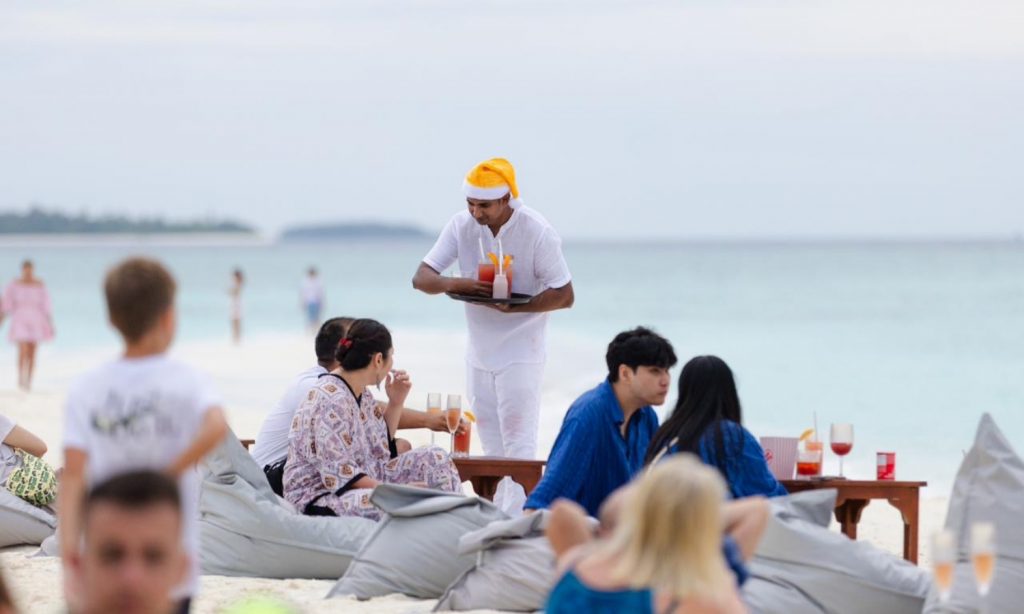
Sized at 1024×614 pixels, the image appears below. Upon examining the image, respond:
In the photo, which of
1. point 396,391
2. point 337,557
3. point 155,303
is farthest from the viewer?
point 396,391

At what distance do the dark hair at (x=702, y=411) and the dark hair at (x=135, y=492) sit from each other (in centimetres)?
253

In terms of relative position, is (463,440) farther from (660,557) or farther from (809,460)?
(660,557)

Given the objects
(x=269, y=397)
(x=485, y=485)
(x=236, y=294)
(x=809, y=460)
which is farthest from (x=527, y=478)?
(x=236, y=294)

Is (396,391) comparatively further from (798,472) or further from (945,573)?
(945,573)

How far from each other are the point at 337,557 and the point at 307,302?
22.6 metres

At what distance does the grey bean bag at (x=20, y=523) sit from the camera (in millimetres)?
6309

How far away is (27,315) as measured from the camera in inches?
626

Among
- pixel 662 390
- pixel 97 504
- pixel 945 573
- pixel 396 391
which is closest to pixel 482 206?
pixel 396 391

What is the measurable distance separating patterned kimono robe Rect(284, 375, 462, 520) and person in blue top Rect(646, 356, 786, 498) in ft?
4.35

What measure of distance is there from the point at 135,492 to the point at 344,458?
10.6 ft

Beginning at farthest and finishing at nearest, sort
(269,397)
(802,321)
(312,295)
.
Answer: (802,321) → (312,295) → (269,397)

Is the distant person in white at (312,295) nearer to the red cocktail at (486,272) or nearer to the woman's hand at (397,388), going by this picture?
the red cocktail at (486,272)

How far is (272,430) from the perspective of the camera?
6.42m

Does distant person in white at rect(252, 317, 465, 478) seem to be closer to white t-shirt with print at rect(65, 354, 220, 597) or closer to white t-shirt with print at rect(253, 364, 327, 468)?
white t-shirt with print at rect(253, 364, 327, 468)
